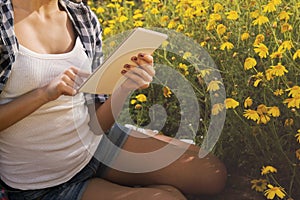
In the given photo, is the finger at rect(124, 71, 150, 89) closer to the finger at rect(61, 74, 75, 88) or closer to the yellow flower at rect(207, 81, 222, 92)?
the finger at rect(61, 74, 75, 88)

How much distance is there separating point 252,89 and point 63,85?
0.82 m

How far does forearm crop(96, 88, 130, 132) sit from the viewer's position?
2048 millimetres

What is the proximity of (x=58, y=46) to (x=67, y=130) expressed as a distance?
0.24 m

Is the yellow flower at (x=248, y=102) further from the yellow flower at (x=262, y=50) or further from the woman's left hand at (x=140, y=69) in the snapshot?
the woman's left hand at (x=140, y=69)

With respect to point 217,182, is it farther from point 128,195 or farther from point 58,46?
point 58,46

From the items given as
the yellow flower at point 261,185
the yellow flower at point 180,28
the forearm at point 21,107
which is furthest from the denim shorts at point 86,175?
the yellow flower at point 180,28

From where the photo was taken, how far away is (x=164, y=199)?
6.38 ft

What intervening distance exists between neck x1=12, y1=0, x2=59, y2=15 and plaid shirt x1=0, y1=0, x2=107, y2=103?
0.06 metres

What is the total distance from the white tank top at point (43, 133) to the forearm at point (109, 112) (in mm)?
82

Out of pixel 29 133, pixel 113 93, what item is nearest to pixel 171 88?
pixel 113 93

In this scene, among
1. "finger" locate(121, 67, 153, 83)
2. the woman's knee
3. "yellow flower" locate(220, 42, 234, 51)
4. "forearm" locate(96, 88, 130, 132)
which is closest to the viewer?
"finger" locate(121, 67, 153, 83)

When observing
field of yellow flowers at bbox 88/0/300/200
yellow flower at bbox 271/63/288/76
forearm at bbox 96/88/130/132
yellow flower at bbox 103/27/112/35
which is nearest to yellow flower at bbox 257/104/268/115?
field of yellow flowers at bbox 88/0/300/200

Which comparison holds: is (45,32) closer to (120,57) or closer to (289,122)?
(120,57)

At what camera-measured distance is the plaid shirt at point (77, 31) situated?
1824mm
